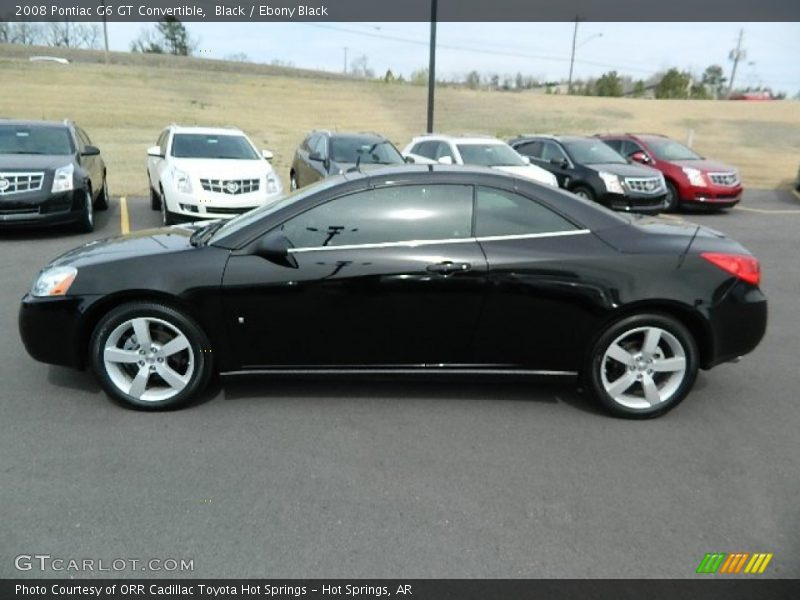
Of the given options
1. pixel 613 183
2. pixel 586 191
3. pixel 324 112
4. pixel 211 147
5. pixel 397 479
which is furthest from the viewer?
pixel 324 112

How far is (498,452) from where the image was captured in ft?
10.9

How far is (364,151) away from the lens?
1133 cm

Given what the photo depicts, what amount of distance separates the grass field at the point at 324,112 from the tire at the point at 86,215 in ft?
24.2

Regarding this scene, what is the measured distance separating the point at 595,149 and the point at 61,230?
1013cm

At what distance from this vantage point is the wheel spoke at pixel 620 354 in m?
3.67

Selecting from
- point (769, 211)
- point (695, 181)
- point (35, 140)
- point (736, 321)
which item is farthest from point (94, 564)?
point (769, 211)

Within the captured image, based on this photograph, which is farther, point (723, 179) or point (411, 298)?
point (723, 179)

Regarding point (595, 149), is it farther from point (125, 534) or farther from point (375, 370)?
point (125, 534)

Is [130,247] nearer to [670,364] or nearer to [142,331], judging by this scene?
[142,331]

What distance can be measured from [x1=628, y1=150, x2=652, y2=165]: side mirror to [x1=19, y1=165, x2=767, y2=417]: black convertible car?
1088 cm

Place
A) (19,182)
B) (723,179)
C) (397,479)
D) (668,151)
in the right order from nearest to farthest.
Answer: (397,479) → (19,182) → (723,179) → (668,151)

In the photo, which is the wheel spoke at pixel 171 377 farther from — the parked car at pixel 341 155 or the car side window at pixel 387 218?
the parked car at pixel 341 155

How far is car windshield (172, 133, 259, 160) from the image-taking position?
397 inches

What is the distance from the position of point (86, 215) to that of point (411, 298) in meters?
6.95
